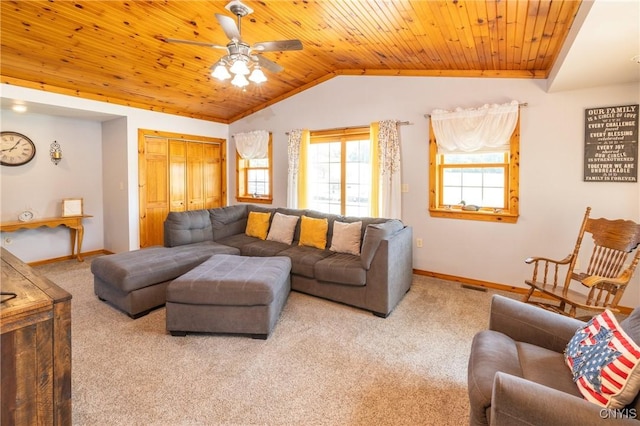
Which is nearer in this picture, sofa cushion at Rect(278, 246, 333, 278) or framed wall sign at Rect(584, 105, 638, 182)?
Answer: framed wall sign at Rect(584, 105, 638, 182)

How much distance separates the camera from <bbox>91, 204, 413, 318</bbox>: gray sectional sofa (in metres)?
3.09

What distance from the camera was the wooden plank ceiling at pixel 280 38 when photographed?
278cm

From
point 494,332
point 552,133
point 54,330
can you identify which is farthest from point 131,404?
point 552,133

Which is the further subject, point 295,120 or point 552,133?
point 295,120

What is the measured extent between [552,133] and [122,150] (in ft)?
19.4

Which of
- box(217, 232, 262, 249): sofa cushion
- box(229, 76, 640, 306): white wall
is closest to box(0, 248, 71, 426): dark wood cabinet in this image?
box(217, 232, 262, 249): sofa cushion

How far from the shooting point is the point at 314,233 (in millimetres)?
4086

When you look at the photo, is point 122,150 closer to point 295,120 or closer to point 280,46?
point 295,120

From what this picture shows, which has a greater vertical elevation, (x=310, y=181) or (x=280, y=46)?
(x=280, y=46)

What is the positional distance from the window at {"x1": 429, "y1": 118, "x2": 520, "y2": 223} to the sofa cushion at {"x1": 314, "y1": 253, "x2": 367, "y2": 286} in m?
1.61

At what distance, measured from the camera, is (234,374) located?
7.22 feet

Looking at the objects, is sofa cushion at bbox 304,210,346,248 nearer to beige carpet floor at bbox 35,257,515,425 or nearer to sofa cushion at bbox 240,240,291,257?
sofa cushion at bbox 240,240,291,257

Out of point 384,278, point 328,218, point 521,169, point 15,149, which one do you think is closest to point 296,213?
point 328,218

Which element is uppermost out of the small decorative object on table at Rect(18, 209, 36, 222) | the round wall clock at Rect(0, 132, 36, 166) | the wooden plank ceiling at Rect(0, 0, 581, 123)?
the wooden plank ceiling at Rect(0, 0, 581, 123)
